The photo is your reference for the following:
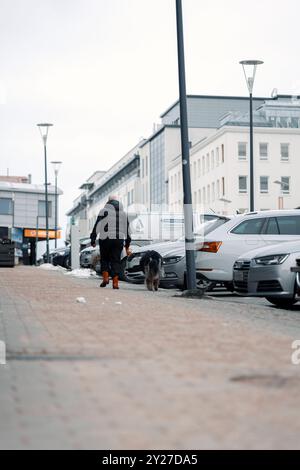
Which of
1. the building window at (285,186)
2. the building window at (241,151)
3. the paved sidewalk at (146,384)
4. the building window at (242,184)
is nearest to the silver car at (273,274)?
the paved sidewalk at (146,384)

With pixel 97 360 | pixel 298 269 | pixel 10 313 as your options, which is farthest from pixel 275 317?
pixel 97 360

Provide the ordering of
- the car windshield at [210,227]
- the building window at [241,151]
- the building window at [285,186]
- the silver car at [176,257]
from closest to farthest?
the car windshield at [210,227] < the silver car at [176,257] < the building window at [241,151] < the building window at [285,186]

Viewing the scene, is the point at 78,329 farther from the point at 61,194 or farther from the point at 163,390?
the point at 61,194

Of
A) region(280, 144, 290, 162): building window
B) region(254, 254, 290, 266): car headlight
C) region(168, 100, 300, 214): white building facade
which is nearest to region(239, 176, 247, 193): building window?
region(168, 100, 300, 214): white building facade

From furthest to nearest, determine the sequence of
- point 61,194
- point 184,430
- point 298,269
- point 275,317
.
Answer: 1. point 61,194
2. point 298,269
3. point 275,317
4. point 184,430

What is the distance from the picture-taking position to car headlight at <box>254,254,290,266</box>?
16.2m

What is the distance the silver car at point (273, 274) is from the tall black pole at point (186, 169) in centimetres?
170

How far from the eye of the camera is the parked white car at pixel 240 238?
19.1 meters

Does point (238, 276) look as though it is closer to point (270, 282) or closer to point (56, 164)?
point (270, 282)

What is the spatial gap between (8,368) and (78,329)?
284 centimetres

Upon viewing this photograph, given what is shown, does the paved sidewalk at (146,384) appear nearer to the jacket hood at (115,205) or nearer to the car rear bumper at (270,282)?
the car rear bumper at (270,282)

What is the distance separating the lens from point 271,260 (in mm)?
16297

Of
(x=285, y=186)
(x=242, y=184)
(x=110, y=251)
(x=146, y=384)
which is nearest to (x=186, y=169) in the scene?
(x=110, y=251)

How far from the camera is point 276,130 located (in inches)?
3553
